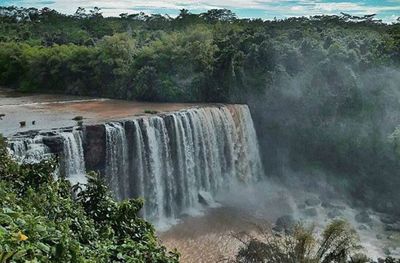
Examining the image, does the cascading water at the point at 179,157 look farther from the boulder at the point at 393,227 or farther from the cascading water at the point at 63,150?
the boulder at the point at 393,227

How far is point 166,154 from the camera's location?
19656 mm

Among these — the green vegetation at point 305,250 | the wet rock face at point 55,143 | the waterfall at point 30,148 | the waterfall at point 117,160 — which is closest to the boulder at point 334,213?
the green vegetation at point 305,250

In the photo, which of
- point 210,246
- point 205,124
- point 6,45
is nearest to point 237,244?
point 210,246

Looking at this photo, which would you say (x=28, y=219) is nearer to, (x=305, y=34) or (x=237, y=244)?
(x=237, y=244)

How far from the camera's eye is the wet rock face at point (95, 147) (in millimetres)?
17234

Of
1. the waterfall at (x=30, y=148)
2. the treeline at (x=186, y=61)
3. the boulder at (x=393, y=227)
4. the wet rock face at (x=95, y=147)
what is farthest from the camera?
the treeline at (x=186, y=61)

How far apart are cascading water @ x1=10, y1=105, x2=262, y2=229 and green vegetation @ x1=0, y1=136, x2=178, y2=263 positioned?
7296mm

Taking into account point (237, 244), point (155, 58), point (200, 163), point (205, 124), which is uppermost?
point (155, 58)

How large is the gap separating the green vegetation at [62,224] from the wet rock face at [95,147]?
787cm

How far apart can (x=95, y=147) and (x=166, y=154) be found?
3.26m

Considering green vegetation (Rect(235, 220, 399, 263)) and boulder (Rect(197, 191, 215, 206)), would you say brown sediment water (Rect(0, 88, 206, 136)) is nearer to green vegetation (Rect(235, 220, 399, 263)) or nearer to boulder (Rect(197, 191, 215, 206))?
boulder (Rect(197, 191, 215, 206))

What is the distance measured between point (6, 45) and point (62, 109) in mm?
14543

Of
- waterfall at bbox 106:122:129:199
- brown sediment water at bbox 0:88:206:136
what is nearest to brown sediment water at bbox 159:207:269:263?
waterfall at bbox 106:122:129:199

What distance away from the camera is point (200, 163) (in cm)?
2127
